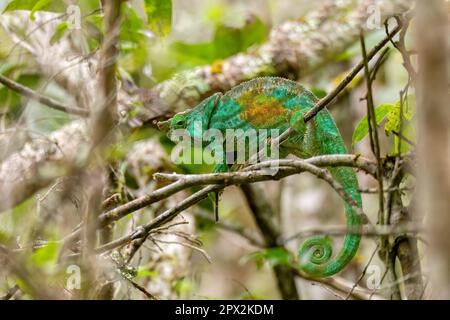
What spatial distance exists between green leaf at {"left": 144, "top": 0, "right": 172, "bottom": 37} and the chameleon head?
0.34 metres

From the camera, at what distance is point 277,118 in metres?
2.23

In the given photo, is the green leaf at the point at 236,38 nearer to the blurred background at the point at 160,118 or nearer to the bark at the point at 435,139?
the blurred background at the point at 160,118

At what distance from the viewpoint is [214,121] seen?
2.33 metres

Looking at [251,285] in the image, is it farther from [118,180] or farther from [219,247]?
[118,180]

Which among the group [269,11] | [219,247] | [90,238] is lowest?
[90,238]

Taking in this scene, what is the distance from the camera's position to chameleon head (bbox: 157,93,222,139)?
2256 millimetres

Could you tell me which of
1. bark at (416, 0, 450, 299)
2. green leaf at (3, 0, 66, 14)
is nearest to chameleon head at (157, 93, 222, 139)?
green leaf at (3, 0, 66, 14)

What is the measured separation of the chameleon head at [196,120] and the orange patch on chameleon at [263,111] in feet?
0.37

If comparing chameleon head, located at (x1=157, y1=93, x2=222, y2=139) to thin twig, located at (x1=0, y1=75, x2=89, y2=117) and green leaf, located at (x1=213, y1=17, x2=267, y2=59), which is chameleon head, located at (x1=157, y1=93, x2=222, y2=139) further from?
green leaf, located at (x1=213, y1=17, x2=267, y2=59)

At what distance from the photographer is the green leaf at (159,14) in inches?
93.3

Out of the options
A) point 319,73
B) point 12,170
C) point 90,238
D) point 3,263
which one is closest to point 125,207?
point 3,263

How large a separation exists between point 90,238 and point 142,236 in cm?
79

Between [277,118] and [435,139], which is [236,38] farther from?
[435,139]

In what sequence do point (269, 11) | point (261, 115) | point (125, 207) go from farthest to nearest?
point (269, 11), point (261, 115), point (125, 207)
